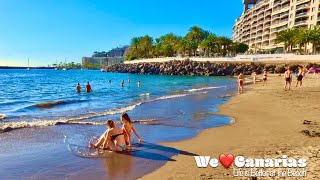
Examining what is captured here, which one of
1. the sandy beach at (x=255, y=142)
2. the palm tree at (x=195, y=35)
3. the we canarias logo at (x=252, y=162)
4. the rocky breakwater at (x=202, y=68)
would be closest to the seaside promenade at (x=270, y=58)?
the rocky breakwater at (x=202, y=68)

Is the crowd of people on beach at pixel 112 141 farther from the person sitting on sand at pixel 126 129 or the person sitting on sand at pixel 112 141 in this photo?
the person sitting on sand at pixel 126 129

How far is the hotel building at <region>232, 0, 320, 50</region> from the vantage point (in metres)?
88.5

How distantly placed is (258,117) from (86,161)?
9.19 m

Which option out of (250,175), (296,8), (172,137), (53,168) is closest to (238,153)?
(250,175)

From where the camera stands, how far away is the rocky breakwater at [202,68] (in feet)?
235

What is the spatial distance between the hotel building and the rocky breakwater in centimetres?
2911

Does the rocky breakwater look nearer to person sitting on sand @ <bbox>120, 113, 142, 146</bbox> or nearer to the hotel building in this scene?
the hotel building

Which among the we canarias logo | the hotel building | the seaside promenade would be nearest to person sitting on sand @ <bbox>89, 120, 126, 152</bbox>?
the we canarias logo

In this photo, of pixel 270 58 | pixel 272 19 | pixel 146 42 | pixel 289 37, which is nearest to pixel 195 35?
pixel 146 42

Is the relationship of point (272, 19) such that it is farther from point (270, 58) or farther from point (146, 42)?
point (146, 42)

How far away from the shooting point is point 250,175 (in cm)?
577

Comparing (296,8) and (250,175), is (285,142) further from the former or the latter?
(296,8)

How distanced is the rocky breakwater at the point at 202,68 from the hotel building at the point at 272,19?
2911 centimetres

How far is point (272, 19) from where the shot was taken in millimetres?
111375
